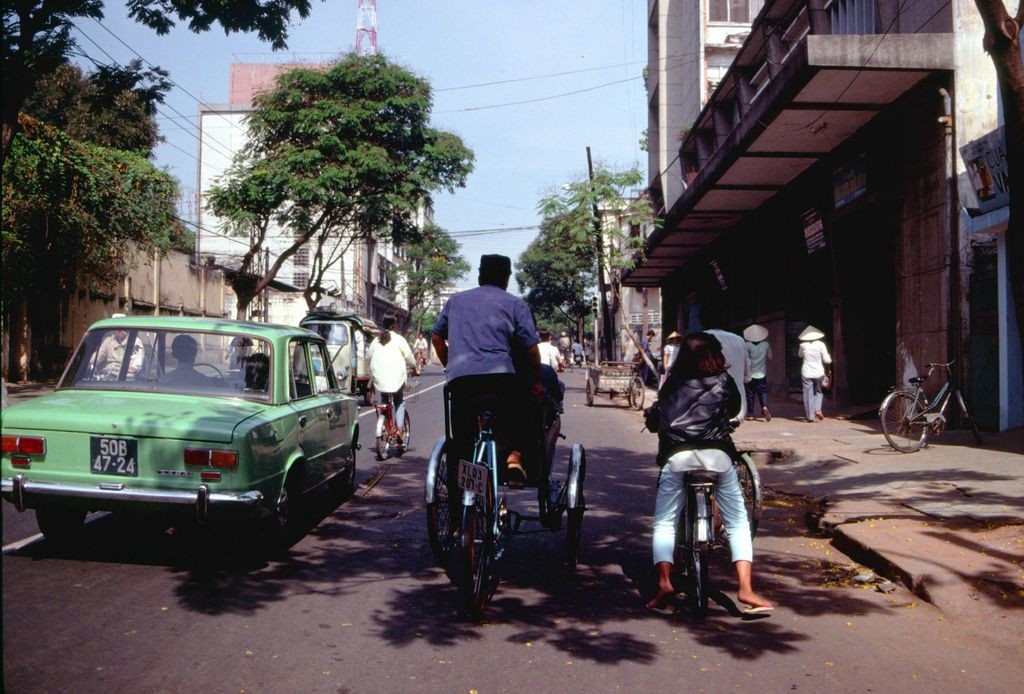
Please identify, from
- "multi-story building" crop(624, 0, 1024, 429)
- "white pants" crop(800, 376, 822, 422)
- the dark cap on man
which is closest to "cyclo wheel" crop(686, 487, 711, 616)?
the dark cap on man

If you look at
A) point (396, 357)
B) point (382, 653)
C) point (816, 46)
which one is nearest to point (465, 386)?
point (382, 653)

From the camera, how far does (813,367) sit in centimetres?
1625

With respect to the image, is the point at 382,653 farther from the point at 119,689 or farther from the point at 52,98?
the point at 52,98

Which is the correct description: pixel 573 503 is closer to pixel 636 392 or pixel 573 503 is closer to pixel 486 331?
pixel 486 331

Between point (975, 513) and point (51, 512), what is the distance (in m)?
6.89

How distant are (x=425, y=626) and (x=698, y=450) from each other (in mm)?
1725

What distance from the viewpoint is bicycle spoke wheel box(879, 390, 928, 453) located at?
37.3ft

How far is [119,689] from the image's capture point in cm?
379

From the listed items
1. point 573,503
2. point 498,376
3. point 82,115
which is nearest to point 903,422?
point 573,503

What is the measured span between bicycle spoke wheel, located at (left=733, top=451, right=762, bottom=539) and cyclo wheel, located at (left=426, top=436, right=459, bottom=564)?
1827 mm

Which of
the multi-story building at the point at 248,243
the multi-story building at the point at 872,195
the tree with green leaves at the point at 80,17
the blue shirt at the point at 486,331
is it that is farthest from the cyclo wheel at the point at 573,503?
the multi-story building at the point at 248,243

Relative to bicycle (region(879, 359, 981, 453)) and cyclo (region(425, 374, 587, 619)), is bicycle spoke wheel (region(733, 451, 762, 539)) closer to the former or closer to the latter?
cyclo (region(425, 374, 587, 619))

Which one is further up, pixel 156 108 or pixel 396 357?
pixel 156 108

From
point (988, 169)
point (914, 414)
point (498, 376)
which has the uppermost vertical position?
point (988, 169)
